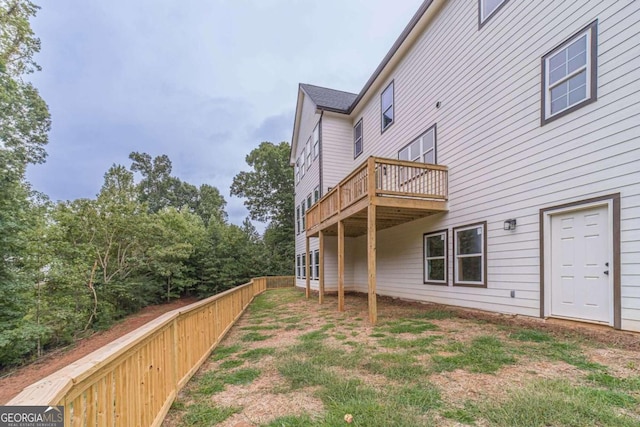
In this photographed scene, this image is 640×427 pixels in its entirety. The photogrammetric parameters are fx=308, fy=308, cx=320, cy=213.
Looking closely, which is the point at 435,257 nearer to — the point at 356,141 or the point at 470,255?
the point at 470,255

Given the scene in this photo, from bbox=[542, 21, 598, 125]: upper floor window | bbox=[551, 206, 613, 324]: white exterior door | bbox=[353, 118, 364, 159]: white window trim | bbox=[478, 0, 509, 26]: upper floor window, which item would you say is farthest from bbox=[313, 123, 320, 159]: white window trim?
bbox=[551, 206, 613, 324]: white exterior door

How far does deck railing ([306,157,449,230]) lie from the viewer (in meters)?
6.88

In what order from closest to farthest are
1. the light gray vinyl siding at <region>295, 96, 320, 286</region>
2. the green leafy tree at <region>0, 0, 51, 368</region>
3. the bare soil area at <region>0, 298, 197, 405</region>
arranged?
the bare soil area at <region>0, 298, 197, 405</region>
the green leafy tree at <region>0, 0, 51, 368</region>
the light gray vinyl siding at <region>295, 96, 320, 286</region>

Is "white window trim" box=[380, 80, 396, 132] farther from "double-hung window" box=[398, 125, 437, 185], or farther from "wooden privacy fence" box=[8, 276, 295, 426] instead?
"wooden privacy fence" box=[8, 276, 295, 426]

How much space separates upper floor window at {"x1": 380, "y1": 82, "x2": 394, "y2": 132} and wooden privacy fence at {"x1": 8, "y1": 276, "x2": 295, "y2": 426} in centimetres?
890

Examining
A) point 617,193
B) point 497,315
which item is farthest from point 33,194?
point 617,193

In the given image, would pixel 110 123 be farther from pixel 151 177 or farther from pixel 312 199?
pixel 312 199

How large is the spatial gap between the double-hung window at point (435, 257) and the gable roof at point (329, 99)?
762 cm

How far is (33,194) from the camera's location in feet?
50.4

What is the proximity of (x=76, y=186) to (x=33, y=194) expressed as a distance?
23.5 meters

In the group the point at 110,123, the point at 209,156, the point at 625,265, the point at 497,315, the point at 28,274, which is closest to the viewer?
the point at 625,265

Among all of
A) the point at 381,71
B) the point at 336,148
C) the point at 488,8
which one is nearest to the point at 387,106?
the point at 381,71

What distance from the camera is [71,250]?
12.4m

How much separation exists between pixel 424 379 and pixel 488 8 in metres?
7.56
